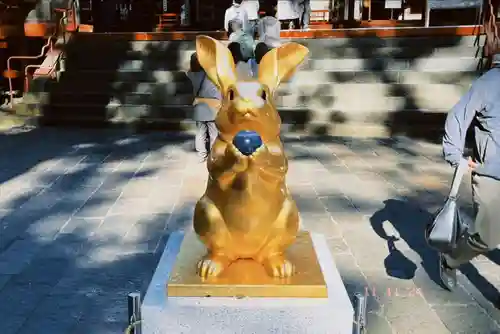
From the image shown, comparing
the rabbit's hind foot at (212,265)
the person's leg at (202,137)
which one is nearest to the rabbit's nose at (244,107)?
the rabbit's hind foot at (212,265)

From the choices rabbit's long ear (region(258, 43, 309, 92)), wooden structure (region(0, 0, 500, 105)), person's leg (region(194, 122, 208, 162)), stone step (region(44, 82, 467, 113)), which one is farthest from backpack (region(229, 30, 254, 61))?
wooden structure (region(0, 0, 500, 105))

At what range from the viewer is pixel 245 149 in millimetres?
1777

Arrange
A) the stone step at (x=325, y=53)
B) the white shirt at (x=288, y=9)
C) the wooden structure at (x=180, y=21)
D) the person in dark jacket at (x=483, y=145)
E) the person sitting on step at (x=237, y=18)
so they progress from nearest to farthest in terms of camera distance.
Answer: the person in dark jacket at (x=483, y=145)
the person sitting on step at (x=237, y=18)
the stone step at (x=325, y=53)
the wooden structure at (x=180, y=21)
the white shirt at (x=288, y=9)

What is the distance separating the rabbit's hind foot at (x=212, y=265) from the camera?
2.10 m

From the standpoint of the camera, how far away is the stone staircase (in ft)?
29.6

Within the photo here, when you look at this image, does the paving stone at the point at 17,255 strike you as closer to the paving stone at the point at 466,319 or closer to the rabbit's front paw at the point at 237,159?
the rabbit's front paw at the point at 237,159

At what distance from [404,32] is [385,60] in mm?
919

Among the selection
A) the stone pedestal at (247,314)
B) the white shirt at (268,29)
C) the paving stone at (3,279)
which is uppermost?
the white shirt at (268,29)

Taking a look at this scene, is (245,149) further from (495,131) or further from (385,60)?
(385,60)

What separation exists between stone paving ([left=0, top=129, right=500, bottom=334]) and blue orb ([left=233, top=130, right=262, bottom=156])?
5.68 feet

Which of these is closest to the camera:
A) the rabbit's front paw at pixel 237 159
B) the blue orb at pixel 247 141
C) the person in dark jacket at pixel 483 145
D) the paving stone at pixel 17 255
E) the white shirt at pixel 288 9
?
the blue orb at pixel 247 141

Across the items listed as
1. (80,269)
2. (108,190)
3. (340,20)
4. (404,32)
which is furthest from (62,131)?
(340,20)

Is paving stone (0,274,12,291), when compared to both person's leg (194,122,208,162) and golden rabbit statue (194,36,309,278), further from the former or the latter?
person's leg (194,122,208,162)

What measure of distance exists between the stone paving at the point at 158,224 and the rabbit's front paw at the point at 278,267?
1.19 metres
